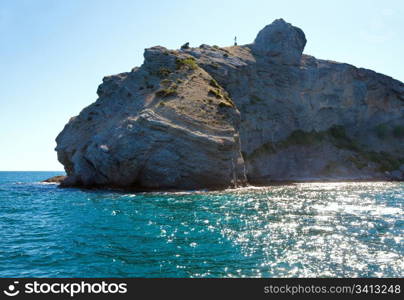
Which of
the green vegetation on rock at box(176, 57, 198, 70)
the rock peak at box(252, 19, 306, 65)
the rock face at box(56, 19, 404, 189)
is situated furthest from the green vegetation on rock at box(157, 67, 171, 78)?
the rock peak at box(252, 19, 306, 65)

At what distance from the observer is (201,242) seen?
67.3 ft

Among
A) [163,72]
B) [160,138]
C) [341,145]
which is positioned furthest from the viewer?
[341,145]

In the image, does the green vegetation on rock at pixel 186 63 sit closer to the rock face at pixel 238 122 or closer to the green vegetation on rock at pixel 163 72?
the rock face at pixel 238 122

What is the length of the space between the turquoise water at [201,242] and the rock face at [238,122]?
24.5m

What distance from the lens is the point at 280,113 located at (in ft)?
338

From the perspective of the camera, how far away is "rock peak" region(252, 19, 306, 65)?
11075cm

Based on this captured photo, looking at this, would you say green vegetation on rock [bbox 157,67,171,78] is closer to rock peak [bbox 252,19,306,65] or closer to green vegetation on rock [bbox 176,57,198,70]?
green vegetation on rock [bbox 176,57,198,70]

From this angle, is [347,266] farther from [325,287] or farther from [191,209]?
[191,209]

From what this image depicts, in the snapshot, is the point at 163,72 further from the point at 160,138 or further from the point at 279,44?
the point at 279,44

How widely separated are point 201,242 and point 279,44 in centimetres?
10319

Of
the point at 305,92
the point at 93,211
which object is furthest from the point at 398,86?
the point at 93,211

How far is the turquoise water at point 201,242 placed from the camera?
15.3 meters

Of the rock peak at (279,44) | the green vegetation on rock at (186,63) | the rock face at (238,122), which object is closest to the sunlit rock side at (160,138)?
the rock face at (238,122)

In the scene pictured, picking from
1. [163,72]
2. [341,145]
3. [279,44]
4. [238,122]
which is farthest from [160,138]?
[341,145]
